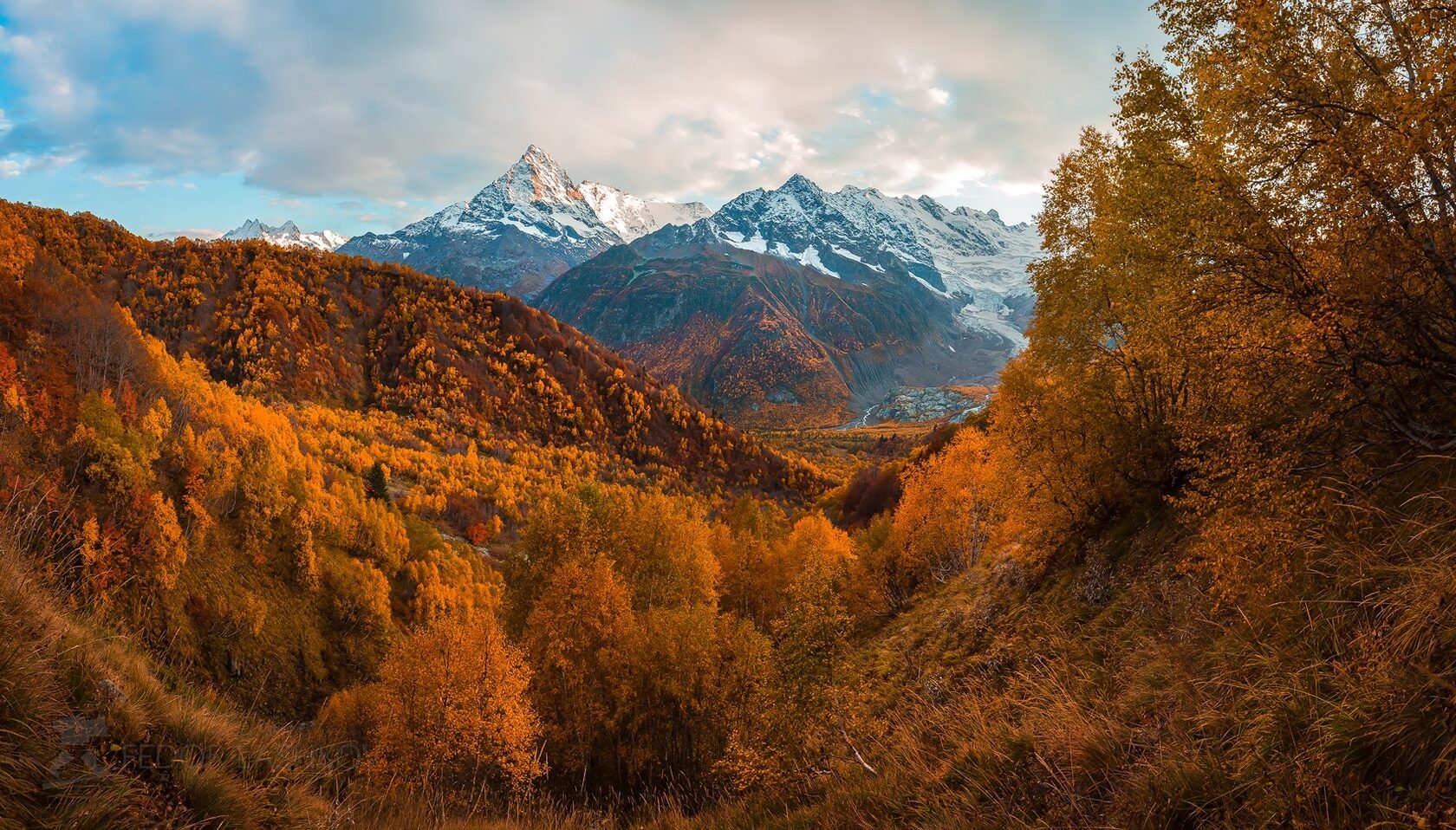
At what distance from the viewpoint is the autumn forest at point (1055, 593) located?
4.75 m

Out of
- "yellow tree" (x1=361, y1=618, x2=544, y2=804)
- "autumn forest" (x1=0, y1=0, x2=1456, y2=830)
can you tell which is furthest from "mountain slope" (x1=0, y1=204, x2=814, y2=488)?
"yellow tree" (x1=361, y1=618, x2=544, y2=804)

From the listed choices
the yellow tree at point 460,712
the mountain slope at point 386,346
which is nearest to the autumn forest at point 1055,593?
the yellow tree at point 460,712

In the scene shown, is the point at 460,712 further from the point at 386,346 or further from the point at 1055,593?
the point at 386,346

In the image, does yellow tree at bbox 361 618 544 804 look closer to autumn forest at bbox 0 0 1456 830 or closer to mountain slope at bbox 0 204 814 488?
autumn forest at bbox 0 0 1456 830

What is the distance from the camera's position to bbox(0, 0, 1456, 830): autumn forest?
15.6ft

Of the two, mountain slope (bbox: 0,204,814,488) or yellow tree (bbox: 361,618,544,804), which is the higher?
mountain slope (bbox: 0,204,814,488)

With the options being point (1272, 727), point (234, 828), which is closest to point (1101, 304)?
point (1272, 727)

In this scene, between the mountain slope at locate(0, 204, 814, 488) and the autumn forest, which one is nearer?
the autumn forest

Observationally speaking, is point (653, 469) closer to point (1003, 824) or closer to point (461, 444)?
point (461, 444)

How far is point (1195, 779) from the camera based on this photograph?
4.46m

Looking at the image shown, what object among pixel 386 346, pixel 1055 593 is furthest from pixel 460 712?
pixel 386 346

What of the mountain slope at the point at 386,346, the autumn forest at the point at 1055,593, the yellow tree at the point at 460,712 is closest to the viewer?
the autumn forest at the point at 1055,593

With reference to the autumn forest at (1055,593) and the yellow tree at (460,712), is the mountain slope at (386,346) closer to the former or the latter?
the autumn forest at (1055,593)

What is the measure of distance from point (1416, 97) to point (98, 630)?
16.6 m
